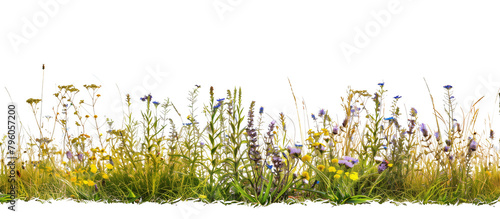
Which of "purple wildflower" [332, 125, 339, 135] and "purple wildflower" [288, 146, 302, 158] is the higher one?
"purple wildflower" [332, 125, 339, 135]

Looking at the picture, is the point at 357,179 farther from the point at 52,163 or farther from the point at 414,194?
the point at 52,163

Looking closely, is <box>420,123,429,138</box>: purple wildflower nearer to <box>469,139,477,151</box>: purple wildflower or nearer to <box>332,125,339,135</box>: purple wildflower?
<box>469,139,477,151</box>: purple wildflower

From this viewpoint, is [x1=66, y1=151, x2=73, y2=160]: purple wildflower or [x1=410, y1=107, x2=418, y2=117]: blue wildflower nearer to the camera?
[x1=410, y1=107, x2=418, y2=117]: blue wildflower

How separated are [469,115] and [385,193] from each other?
1477 millimetres

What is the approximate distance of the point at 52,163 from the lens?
4473 millimetres

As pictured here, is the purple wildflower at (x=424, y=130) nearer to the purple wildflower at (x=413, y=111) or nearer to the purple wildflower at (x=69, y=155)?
the purple wildflower at (x=413, y=111)

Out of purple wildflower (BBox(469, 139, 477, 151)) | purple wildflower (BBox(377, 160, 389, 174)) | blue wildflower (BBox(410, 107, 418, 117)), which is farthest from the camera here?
purple wildflower (BBox(469, 139, 477, 151))

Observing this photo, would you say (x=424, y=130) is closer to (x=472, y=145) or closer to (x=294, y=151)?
(x=472, y=145)

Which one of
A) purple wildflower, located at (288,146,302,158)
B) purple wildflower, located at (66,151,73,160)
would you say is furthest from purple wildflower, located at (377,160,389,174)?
purple wildflower, located at (66,151,73,160)

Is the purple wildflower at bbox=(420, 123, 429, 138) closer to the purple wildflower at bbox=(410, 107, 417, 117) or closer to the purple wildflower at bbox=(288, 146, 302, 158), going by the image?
the purple wildflower at bbox=(410, 107, 417, 117)

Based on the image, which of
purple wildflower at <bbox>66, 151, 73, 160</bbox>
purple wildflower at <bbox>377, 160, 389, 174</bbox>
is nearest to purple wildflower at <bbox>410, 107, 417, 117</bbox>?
purple wildflower at <bbox>377, 160, 389, 174</bbox>

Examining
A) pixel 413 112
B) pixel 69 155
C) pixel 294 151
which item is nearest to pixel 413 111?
pixel 413 112

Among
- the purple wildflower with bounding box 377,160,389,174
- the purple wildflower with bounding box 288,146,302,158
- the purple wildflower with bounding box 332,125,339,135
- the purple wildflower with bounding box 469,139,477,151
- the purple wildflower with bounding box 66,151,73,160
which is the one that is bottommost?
the purple wildflower with bounding box 377,160,389,174

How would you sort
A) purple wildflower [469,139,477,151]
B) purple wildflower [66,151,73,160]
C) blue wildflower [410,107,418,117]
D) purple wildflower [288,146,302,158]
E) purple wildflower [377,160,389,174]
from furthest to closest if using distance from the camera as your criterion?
purple wildflower [66,151,73,160]
purple wildflower [469,139,477,151]
blue wildflower [410,107,418,117]
purple wildflower [377,160,389,174]
purple wildflower [288,146,302,158]
